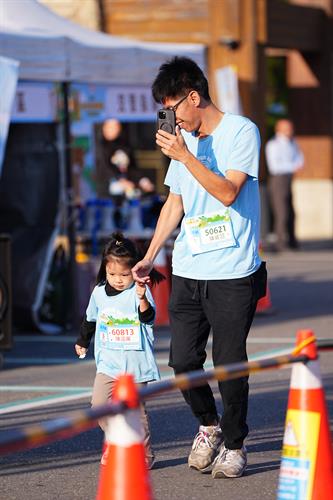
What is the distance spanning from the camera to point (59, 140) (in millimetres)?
12312

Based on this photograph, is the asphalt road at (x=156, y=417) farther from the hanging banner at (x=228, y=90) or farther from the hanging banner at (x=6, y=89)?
the hanging banner at (x=228, y=90)

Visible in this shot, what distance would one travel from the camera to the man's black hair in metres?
6.20

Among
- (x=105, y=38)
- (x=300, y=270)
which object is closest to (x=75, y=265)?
(x=105, y=38)

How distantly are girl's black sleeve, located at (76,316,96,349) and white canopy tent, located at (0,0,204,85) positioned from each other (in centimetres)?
476

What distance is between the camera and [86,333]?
6762mm

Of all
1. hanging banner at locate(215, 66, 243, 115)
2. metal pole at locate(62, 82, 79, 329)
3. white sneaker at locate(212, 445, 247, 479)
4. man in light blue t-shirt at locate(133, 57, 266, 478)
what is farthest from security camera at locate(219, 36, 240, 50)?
white sneaker at locate(212, 445, 247, 479)

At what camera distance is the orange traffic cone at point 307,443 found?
493cm

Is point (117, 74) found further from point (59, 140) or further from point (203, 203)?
point (203, 203)

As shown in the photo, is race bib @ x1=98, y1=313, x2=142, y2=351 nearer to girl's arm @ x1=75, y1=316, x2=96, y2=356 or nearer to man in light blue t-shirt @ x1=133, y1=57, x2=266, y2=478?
girl's arm @ x1=75, y1=316, x2=96, y2=356

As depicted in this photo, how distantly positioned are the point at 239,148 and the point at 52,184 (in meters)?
6.41

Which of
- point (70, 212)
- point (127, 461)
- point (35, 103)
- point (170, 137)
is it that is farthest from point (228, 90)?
point (127, 461)

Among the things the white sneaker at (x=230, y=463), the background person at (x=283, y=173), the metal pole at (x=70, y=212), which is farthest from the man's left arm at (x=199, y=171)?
the background person at (x=283, y=173)

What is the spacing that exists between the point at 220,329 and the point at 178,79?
3.93 feet

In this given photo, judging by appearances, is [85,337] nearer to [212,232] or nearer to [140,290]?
[140,290]
